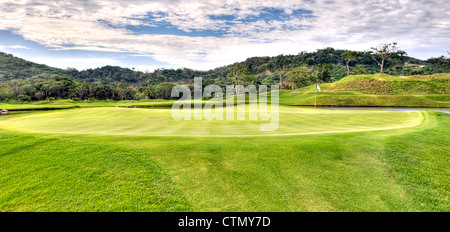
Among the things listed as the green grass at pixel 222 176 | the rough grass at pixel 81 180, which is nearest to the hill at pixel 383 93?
the green grass at pixel 222 176

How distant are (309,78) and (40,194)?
100340mm

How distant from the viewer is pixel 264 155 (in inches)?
282

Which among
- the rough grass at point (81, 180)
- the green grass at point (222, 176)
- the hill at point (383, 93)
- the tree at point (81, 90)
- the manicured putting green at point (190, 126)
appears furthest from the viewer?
the tree at point (81, 90)

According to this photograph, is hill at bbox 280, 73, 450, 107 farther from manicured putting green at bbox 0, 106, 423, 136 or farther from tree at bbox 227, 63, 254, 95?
manicured putting green at bbox 0, 106, 423, 136

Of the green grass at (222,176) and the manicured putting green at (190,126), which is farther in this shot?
the manicured putting green at (190,126)

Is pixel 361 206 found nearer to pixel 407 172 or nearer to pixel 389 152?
pixel 407 172

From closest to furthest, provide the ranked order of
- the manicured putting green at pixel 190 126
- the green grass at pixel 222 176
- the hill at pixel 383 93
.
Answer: the green grass at pixel 222 176
the manicured putting green at pixel 190 126
the hill at pixel 383 93

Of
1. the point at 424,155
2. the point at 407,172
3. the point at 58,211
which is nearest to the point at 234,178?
the point at 58,211

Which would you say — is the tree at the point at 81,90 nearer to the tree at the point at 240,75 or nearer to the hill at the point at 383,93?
the tree at the point at 240,75

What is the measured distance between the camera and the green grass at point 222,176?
4855 millimetres

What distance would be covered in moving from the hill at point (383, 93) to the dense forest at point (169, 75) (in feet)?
59.4

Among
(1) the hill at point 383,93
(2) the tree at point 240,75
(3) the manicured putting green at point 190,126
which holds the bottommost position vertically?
(3) the manicured putting green at point 190,126

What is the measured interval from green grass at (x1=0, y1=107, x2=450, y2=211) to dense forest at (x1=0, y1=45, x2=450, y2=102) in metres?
78.6

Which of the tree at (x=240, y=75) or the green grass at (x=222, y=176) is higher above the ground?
the tree at (x=240, y=75)
